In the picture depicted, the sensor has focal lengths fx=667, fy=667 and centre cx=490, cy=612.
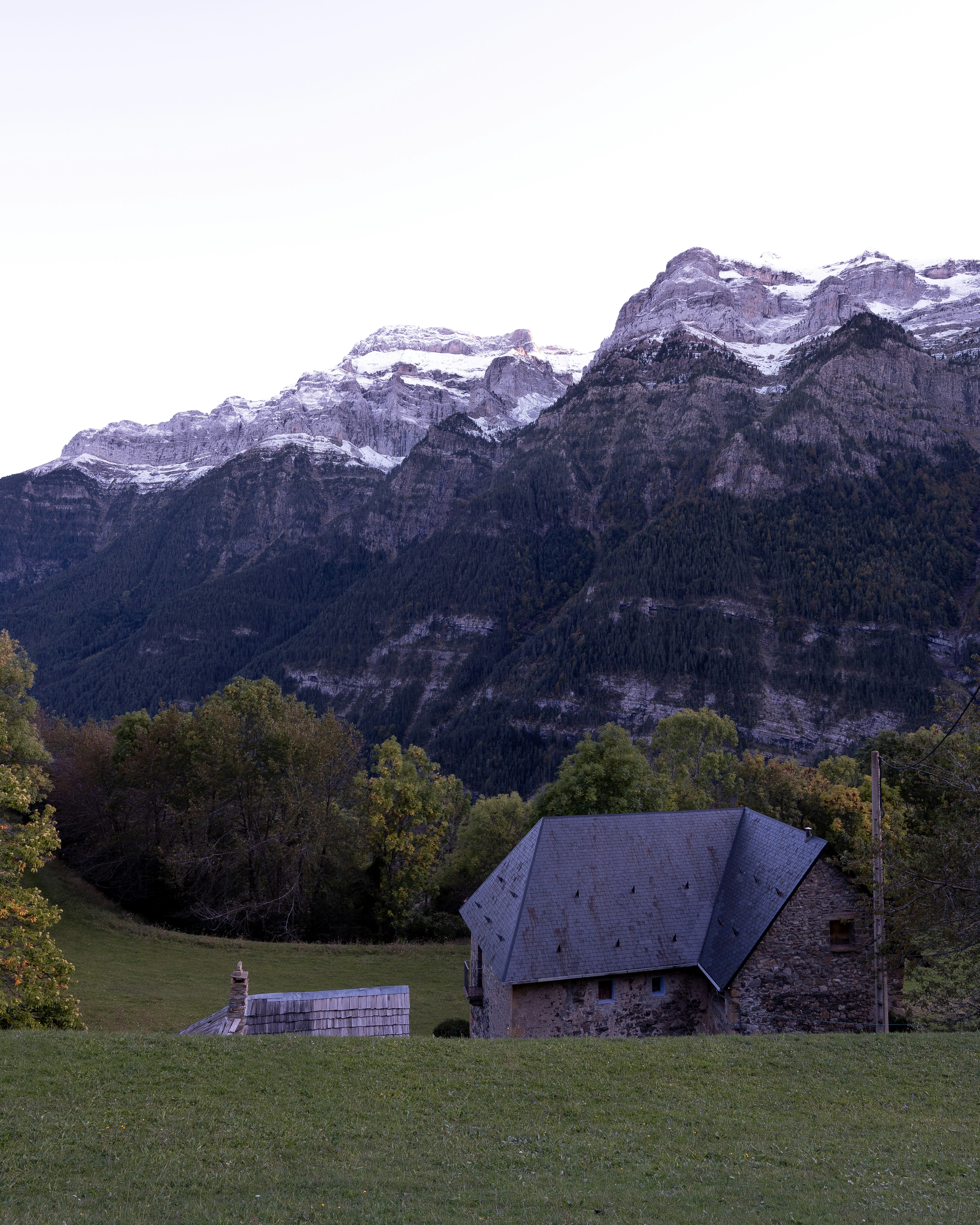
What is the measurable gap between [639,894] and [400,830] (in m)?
24.6

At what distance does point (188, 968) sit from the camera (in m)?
33.9

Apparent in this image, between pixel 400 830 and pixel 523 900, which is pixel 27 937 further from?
pixel 400 830

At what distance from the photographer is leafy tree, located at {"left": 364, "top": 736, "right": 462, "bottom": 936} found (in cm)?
4509

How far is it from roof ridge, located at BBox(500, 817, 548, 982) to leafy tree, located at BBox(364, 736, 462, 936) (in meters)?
20.6

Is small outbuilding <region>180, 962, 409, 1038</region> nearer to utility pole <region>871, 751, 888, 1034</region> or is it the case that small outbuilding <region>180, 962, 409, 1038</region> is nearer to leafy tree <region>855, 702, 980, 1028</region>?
utility pole <region>871, 751, 888, 1034</region>

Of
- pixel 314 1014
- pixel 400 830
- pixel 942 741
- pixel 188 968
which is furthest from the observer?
pixel 400 830

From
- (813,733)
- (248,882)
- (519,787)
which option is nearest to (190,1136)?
(248,882)

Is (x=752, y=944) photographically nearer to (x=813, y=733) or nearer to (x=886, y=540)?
(x=813, y=733)

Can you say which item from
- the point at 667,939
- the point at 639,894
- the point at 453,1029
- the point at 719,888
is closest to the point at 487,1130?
the point at 667,939

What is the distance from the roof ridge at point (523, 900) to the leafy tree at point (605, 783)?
13431 millimetres

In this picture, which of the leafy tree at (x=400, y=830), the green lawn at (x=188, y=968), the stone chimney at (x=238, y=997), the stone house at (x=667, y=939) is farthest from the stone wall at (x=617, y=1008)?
the leafy tree at (x=400, y=830)

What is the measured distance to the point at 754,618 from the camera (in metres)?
179

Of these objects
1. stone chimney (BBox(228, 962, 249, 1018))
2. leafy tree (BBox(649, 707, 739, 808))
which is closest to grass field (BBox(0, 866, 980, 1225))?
stone chimney (BBox(228, 962, 249, 1018))

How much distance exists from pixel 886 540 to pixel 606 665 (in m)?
83.6
